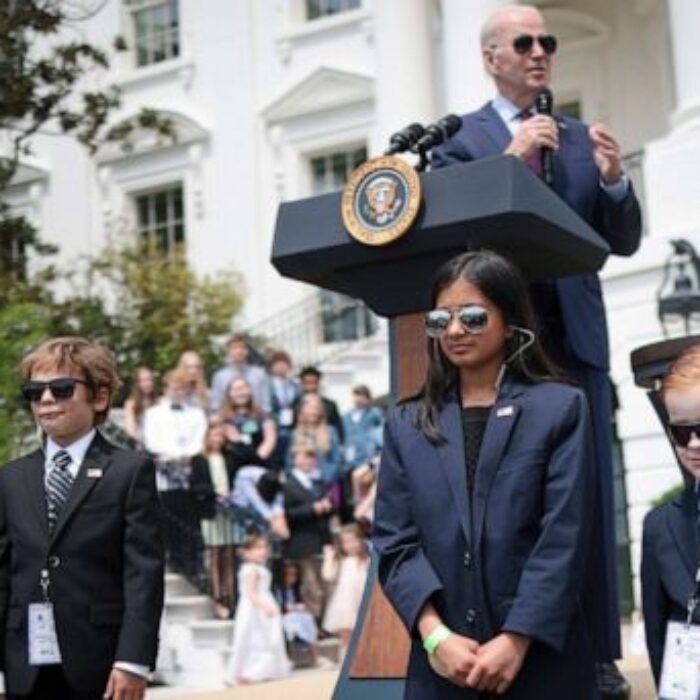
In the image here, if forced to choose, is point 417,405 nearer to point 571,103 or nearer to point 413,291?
point 413,291

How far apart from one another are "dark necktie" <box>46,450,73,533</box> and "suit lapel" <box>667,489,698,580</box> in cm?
179

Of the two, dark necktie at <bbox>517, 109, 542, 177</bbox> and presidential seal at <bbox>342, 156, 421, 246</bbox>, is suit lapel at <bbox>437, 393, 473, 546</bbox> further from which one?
dark necktie at <bbox>517, 109, 542, 177</bbox>

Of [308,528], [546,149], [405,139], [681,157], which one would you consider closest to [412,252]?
[405,139]

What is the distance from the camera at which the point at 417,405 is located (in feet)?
12.4

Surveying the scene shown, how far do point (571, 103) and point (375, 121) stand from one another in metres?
2.95

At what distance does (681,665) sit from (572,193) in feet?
6.45

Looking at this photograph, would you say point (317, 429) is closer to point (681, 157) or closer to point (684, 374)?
point (681, 157)

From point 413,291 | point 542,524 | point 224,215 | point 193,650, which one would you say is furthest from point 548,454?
point 224,215

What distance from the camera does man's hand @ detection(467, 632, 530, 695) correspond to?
132 inches

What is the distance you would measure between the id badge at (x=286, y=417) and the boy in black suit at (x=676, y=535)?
37.1 feet

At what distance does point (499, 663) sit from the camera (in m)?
3.36

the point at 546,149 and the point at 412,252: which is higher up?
the point at 546,149

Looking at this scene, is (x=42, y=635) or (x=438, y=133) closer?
(x=42, y=635)

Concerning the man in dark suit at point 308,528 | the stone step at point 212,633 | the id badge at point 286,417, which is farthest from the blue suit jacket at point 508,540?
the id badge at point 286,417
